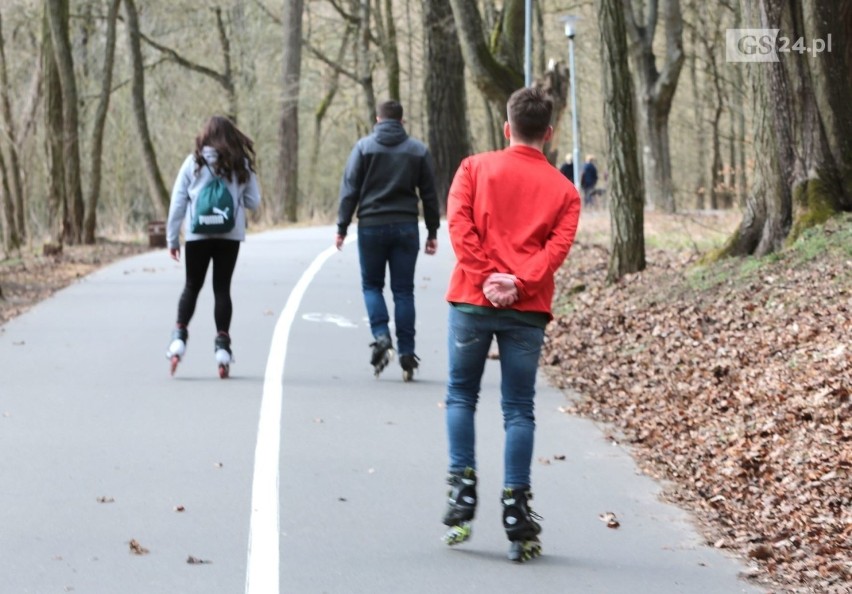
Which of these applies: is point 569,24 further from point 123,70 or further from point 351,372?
point 351,372

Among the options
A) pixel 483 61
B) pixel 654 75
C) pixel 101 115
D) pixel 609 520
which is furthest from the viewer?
pixel 654 75

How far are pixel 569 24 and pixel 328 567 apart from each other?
25288 millimetres

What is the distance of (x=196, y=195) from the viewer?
1021 centimetres

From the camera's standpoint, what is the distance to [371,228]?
1061 centimetres

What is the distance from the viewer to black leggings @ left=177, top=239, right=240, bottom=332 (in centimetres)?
1041

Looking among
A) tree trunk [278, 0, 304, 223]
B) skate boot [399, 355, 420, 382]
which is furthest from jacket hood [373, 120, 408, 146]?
tree trunk [278, 0, 304, 223]

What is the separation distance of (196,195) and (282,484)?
3586 millimetres

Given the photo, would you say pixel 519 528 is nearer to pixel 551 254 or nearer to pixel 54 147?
pixel 551 254

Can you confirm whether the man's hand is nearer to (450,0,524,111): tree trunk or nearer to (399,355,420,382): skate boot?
(399,355,420,382): skate boot

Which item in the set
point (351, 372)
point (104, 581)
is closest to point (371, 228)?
point (351, 372)

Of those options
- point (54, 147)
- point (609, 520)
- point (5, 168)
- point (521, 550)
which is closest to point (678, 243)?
point (54, 147)

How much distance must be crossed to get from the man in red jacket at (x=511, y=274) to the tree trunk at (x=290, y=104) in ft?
108

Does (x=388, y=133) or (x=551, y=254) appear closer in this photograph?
(x=551, y=254)

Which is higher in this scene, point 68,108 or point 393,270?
point 68,108
